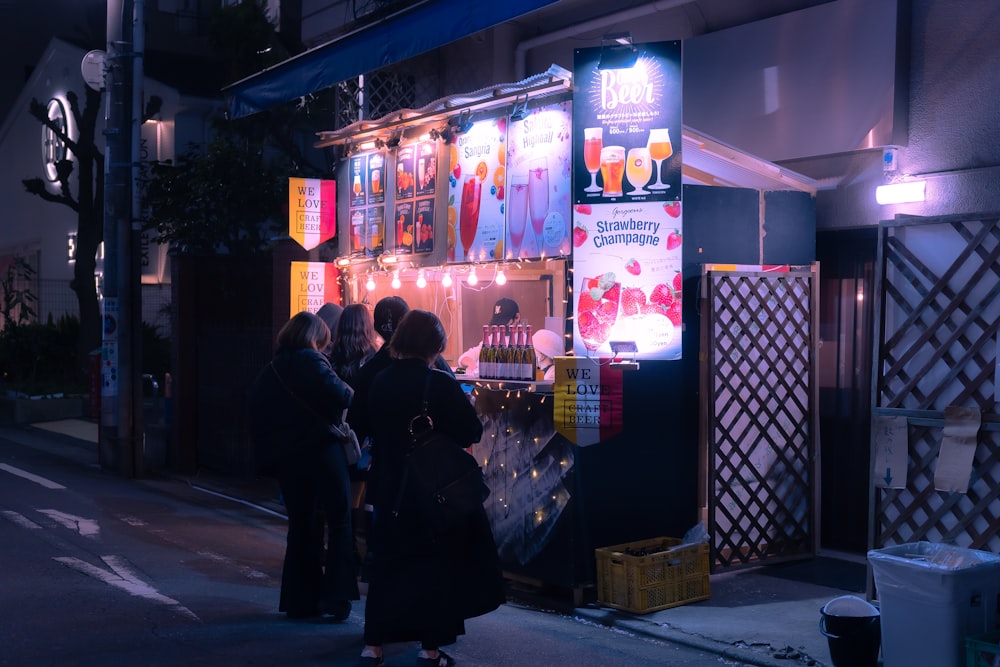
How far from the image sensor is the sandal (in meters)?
5.57

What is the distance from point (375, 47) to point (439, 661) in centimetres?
588

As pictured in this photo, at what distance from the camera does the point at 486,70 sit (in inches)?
472

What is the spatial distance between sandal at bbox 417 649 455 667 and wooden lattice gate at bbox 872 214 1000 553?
2.65 m

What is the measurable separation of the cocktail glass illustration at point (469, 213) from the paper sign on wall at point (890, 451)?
384 cm

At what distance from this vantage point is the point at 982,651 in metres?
5.05

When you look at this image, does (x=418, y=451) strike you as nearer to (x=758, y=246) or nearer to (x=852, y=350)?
(x=758, y=246)

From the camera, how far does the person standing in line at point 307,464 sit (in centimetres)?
657

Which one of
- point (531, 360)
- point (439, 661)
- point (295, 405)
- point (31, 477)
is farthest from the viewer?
point (31, 477)

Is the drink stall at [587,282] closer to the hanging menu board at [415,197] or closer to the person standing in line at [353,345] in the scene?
the hanging menu board at [415,197]

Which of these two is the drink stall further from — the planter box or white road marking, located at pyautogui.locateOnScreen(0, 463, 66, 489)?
the planter box

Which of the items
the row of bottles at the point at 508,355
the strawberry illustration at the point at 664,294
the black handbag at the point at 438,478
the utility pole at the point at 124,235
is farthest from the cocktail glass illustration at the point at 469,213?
the utility pole at the point at 124,235

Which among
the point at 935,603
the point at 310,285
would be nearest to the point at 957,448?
the point at 935,603

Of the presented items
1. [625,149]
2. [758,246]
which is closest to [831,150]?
[758,246]

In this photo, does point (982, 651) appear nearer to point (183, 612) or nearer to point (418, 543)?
point (418, 543)
